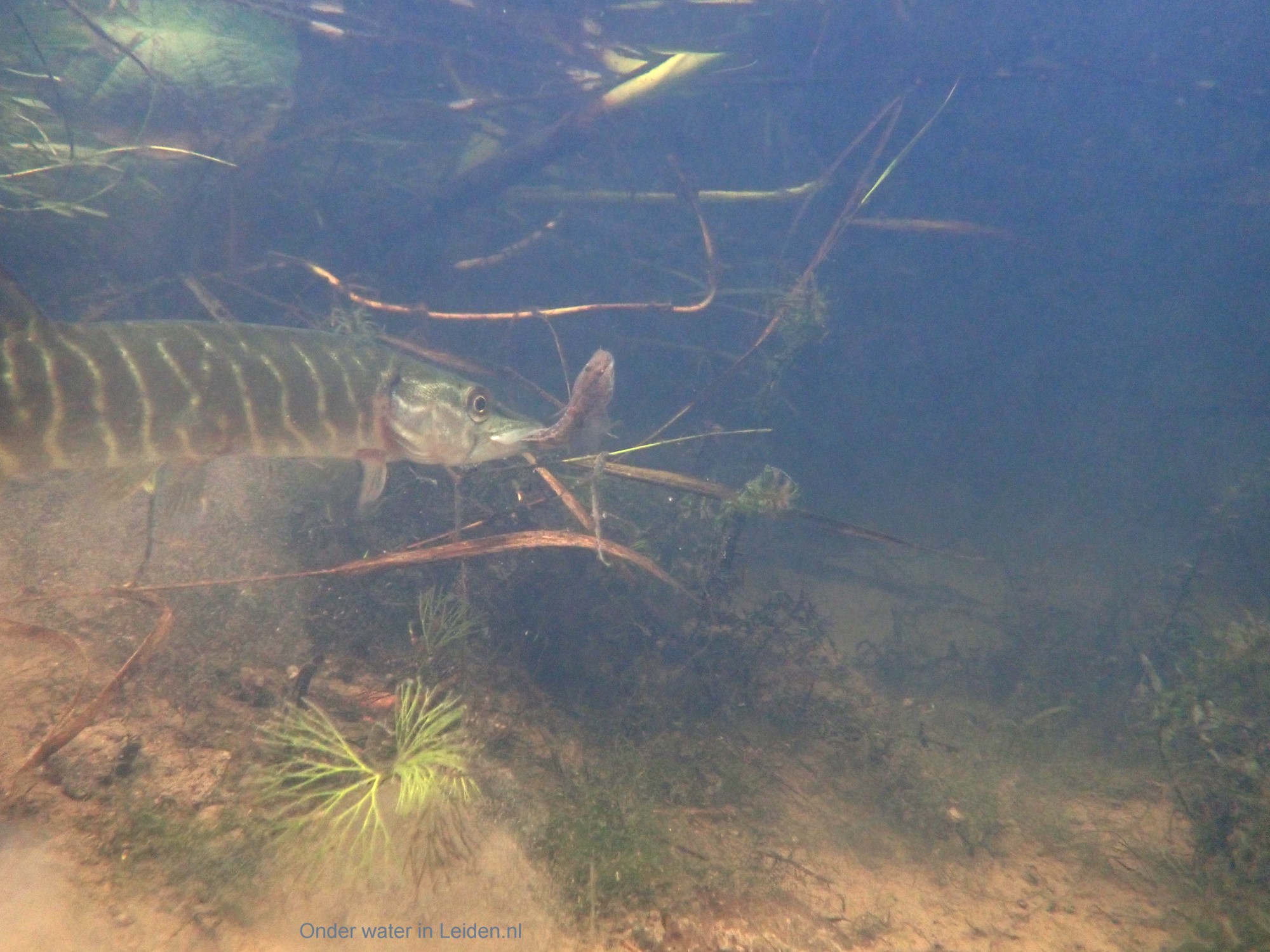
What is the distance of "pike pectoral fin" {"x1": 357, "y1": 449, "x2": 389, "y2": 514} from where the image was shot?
363 centimetres

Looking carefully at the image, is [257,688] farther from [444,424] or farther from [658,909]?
[658,909]

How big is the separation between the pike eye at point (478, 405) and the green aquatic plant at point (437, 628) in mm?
1204

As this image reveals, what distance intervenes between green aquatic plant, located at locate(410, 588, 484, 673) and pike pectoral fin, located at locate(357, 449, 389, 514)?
0.80m

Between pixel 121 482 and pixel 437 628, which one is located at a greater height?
pixel 121 482

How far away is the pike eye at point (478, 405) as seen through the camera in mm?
3545

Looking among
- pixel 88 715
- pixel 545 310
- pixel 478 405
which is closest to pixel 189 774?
pixel 88 715

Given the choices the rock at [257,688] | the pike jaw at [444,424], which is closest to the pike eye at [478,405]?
the pike jaw at [444,424]

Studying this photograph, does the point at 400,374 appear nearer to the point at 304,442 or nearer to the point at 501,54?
the point at 304,442

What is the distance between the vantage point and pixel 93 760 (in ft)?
6.71

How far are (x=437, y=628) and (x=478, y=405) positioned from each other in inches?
60.2

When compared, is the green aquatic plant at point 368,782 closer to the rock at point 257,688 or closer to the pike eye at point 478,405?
the rock at point 257,688

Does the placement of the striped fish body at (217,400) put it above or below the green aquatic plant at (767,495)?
above

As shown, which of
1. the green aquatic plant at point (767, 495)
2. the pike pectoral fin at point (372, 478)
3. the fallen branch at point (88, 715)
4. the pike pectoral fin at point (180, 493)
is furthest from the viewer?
the green aquatic plant at point (767, 495)

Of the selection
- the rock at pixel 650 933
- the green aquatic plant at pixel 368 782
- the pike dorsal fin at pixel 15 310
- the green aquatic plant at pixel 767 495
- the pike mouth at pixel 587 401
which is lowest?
the rock at pixel 650 933
